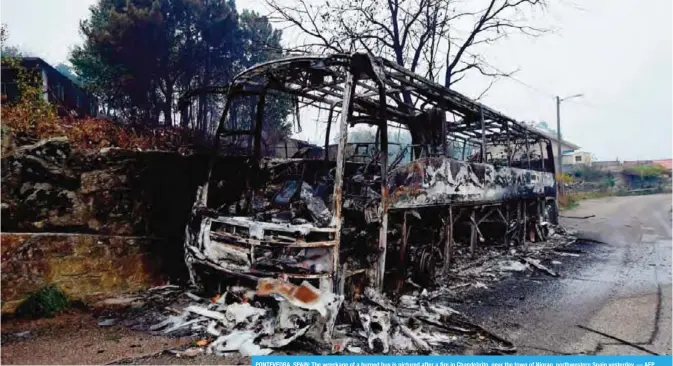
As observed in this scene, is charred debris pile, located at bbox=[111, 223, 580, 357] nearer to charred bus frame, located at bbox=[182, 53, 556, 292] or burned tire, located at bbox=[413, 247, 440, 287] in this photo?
charred bus frame, located at bbox=[182, 53, 556, 292]

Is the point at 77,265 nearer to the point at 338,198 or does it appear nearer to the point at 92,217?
the point at 92,217

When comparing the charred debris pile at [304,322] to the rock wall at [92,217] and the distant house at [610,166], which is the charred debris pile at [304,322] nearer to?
the rock wall at [92,217]

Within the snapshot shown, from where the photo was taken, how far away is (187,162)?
536 centimetres

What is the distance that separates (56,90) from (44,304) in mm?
7597

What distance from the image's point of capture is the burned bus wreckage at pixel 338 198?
3695 millimetres

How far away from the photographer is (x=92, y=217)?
180 inches

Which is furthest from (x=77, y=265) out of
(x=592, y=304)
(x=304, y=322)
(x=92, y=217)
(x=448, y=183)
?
(x=592, y=304)

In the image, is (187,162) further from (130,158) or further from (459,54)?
(459,54)

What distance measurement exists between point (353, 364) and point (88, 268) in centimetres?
315

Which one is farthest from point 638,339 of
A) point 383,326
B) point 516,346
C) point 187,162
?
point 187,162

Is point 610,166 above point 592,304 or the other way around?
above

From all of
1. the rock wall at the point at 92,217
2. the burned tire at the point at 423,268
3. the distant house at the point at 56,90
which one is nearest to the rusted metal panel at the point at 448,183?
the burned tire at the point at 423,268

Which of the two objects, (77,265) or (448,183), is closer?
(77,265)

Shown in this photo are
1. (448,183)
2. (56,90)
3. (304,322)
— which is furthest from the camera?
(56,90)
